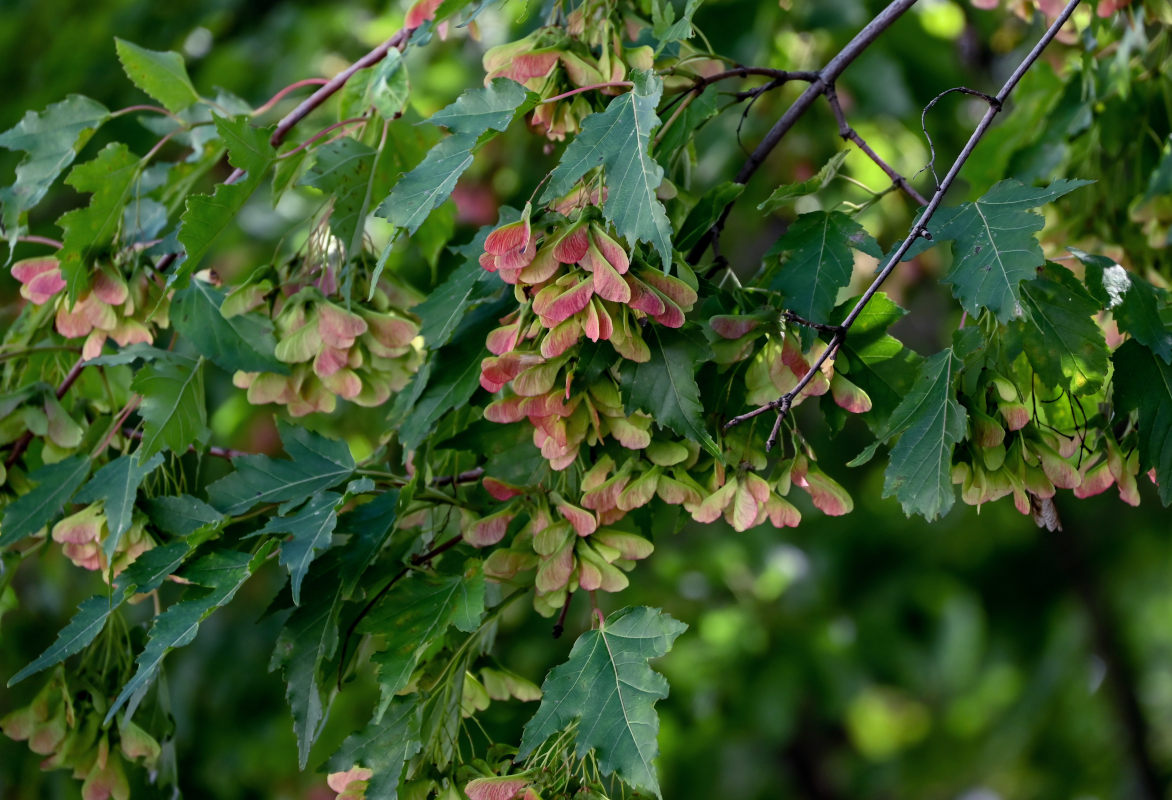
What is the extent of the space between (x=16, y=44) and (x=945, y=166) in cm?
255

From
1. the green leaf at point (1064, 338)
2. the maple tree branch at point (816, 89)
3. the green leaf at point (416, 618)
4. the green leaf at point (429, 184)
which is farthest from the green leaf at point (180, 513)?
the green leaf at point (1064, 338)

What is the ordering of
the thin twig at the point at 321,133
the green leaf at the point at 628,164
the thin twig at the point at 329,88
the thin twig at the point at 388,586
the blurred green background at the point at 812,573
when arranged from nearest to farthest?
the green leaf at the point at 628,164
the thin twig at the point at 388,586
the thin twig at the point at 321,133
the thin twig at the point at 329,88
the blurred green background at the point at 812,573

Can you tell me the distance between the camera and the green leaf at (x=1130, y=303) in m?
1.11

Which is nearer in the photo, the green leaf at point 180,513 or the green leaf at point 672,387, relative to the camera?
the green leaf at point 672,387

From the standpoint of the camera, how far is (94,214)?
1313mm

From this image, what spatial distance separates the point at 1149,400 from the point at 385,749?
2.72 feet

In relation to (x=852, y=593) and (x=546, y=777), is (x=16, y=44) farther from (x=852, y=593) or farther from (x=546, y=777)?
(x=852, y=593)

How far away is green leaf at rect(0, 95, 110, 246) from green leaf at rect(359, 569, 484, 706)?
2.30ft

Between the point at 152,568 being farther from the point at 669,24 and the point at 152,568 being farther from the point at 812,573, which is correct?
the point at 812,573

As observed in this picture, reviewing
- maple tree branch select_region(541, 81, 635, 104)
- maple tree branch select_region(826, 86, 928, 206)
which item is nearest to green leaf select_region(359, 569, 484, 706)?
maple tree branch select_region(541, 81, 635, 104)

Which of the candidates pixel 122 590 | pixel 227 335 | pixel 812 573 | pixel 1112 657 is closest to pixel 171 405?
pixel 227 335

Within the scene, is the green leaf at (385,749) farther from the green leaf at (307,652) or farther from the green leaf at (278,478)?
the green leaf at (278,478)

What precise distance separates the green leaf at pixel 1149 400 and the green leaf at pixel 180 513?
0.95 m

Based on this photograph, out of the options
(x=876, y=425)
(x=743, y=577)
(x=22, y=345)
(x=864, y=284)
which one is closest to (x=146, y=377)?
(x=22, y=345)
